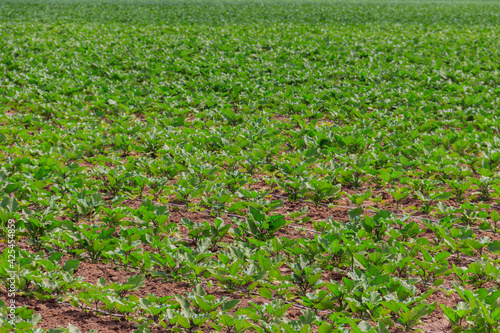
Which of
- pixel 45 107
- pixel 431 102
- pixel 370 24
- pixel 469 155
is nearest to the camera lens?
pixel 469 155

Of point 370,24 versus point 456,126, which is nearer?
point 456,126

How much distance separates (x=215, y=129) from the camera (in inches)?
314

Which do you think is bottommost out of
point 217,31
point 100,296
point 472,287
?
point 472,287

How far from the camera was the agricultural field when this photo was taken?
11.6 feet

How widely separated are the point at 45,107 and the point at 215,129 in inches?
124

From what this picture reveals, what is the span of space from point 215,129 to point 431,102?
14.7 feet

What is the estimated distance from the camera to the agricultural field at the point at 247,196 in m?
3.52

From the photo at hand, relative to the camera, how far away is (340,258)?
13.8 ft

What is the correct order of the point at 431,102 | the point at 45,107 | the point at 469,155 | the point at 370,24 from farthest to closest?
the point at 370,24
the point at 431,102
the point at 45,107
the point at 469,155

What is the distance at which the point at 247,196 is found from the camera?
5.38 m

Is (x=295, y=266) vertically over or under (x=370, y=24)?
under

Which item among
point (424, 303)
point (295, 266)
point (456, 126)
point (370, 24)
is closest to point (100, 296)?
point (295, 266)

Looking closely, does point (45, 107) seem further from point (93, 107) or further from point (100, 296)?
point (100, 296)

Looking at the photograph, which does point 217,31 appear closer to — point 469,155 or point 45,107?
point 45,107
